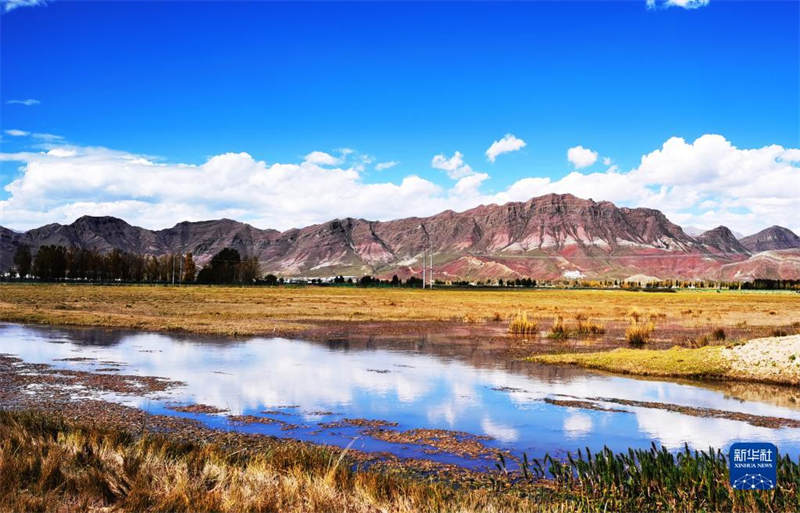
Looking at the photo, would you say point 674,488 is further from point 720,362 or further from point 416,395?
point 720,362

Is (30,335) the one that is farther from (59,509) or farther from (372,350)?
(59,509)

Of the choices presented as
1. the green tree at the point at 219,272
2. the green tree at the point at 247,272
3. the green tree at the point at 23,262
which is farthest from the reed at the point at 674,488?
the green tree at the point at 23,262

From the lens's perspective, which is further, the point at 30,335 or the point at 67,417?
the point at 30,335

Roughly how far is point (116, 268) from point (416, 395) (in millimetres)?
173109

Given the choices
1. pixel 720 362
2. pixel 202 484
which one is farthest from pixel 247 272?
pixel 202 484

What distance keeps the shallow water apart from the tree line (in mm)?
134613

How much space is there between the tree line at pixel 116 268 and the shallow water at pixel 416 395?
13461cm

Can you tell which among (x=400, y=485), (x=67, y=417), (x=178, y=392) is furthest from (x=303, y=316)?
(x=400, y=485)

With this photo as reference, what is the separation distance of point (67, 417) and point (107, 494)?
6.43 meters

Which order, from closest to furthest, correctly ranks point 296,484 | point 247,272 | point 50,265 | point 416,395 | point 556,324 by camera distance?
point 296,484
point 416,395
point 556,324
point 50,265
point 247,272

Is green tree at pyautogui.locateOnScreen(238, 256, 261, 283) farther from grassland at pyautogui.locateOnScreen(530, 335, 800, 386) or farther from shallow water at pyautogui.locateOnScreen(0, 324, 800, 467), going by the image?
grassland at pyautogui.locateOnScreen(530, 335, 800, 386)

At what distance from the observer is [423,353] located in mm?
30125

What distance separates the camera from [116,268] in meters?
175

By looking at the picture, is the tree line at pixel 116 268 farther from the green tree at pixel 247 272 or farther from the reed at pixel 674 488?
the reed at pixel 674 488
